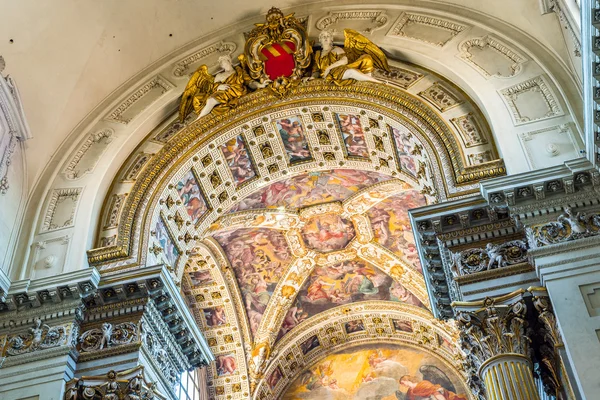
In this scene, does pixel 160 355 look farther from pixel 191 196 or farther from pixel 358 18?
pixel 358 18

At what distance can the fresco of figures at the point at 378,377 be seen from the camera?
19.0m

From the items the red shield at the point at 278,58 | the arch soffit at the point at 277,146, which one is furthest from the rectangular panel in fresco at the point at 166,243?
the red shield at the point at 278,58

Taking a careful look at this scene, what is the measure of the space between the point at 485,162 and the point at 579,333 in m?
3.60

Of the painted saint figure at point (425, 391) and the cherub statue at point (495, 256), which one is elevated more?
the painted saint figure at point (425, 391)

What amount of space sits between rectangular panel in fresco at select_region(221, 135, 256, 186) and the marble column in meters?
5.97

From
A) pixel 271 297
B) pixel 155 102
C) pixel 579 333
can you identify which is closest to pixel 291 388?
pixel 271 297

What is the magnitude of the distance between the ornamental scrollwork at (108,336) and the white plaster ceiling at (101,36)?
12.2 feet

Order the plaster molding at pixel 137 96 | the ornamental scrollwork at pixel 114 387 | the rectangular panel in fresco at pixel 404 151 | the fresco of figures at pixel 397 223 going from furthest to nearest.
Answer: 1. the fresco of figures at pixel 397 223
2. the plaster molding at pixel 137 96
3. the rectangular panel in fresco at pixel 404 151
4. the ornamental scrollwork at pixel 114 387

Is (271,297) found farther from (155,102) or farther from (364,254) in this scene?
(155,102)

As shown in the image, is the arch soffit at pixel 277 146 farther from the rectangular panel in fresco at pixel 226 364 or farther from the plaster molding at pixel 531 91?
the rectangular panel in fresco at pixel 226 364

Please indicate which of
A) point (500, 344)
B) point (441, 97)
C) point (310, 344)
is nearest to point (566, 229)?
point (500, 344)

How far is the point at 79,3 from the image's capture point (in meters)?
14.4

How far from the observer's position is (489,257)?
36.3ft

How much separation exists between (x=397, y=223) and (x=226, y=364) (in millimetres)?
5286
